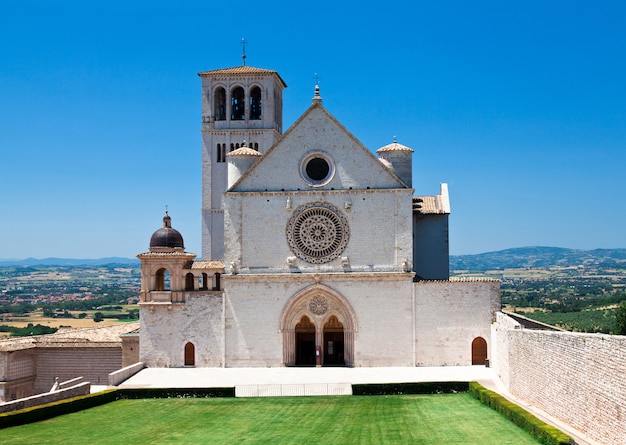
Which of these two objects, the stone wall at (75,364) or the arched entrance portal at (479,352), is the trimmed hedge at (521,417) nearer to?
the arched entrance portal at (479,352)

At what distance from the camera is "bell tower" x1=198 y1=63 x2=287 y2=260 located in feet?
184

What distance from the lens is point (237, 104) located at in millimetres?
57562

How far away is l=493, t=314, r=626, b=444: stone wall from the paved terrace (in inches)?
90.4

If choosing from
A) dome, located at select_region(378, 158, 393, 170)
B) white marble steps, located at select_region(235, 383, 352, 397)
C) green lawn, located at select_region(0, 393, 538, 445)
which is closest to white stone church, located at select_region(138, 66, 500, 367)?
dome, located at select_region(378, 158, 393, 170)

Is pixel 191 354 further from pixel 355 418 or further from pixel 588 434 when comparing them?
pixel 588 434

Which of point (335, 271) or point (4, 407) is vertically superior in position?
point (335, 271)

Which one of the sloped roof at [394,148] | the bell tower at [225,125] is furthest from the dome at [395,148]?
the bell tower at [225,125]

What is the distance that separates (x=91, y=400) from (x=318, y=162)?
16.6 meters

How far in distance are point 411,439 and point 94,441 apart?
10378 mm

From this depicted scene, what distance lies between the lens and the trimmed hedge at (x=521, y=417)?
2380cm

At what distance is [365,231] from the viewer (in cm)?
4381

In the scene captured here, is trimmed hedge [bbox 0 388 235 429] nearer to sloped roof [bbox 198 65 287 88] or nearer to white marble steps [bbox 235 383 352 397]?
white marble steps [bbox 235 383 352 397]

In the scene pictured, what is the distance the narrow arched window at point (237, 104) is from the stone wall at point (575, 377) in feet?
91.7

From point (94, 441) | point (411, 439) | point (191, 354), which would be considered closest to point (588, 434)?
point (411, 439)
